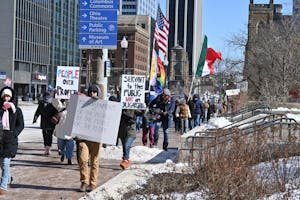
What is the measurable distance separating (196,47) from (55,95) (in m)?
130

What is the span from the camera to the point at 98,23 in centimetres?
1367

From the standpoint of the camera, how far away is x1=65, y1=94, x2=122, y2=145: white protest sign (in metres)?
9.08

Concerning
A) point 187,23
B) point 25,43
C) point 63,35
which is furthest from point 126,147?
point 187,23

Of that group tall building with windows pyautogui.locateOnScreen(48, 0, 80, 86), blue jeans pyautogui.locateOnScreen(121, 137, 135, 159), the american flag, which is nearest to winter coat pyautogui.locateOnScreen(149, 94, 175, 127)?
blue jeans pyautogui.locateOnScreen(121, 137, 135, 159)

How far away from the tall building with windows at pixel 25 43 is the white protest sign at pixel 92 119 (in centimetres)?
7560

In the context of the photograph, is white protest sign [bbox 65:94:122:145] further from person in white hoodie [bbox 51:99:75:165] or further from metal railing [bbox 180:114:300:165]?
person in white hoodie [bbox 51:99:75:165]

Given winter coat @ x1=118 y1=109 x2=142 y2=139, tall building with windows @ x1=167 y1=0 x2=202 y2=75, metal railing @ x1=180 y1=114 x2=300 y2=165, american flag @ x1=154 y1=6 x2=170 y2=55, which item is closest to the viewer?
metal railing @ x1=180 y1=114 x2=300 y2=165

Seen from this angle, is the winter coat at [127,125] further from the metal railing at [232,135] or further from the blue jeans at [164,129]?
the blue jeans at [164,129]

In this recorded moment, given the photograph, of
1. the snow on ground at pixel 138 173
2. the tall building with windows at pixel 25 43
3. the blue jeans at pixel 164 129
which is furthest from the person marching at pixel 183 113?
the tall building with windows at pixel 25 43

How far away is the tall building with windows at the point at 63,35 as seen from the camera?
104500 millimetres

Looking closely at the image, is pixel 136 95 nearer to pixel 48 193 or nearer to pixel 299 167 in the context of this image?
pixel 48 193

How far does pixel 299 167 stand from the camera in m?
7.78

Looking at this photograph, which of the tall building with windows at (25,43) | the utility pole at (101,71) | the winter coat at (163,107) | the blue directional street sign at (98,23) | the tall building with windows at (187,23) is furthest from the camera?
the tall building with windows at (187,23)

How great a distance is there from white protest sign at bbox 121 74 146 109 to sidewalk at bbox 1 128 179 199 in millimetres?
1532
